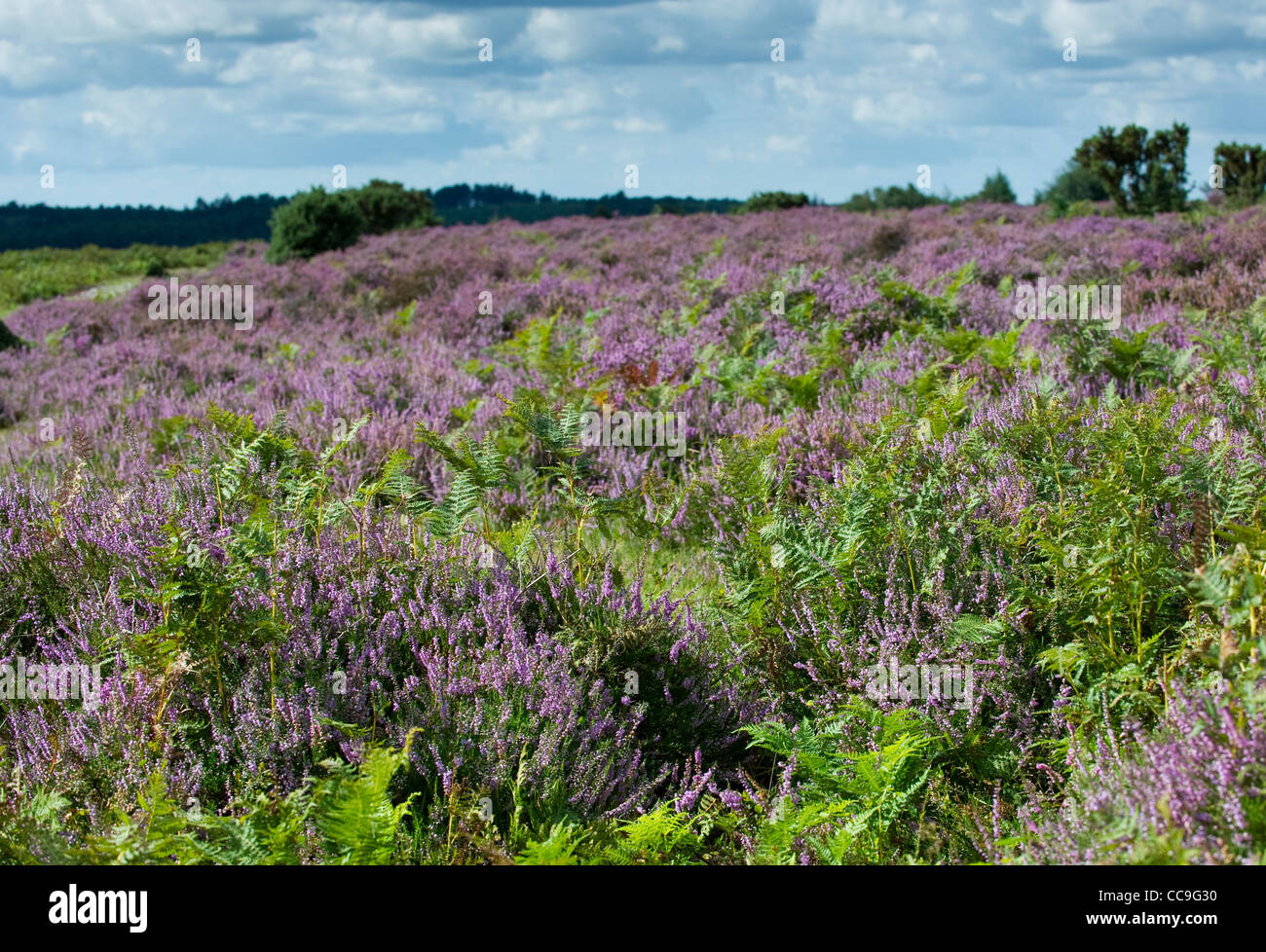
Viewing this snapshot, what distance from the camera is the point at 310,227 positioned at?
18.5 metres

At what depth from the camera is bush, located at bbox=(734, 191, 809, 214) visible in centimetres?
3102

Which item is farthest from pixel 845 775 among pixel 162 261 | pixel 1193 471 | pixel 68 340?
pixel 162 261

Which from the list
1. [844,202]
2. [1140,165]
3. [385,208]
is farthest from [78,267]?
[1140,165]

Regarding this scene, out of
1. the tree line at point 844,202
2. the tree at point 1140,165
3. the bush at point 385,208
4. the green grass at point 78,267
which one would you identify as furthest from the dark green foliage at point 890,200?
the green grass at point 78,267

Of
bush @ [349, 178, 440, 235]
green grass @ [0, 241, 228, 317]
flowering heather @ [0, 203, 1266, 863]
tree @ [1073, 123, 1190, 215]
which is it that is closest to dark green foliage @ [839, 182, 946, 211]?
tree @ [1073, 123, 1190, 215]

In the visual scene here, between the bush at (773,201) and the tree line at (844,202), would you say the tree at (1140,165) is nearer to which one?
the tree line at (844,202)

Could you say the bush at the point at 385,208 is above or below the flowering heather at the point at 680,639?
above

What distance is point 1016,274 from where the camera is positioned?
9258mm

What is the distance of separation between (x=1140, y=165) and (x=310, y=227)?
18971 millimetres

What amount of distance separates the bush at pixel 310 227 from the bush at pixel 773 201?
1531cm

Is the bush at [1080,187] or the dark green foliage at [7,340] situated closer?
the dark green foliage at [7,340]

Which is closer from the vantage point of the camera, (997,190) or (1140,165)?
(1140,165)

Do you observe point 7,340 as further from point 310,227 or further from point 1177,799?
point 1177,799

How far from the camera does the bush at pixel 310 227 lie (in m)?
18.6
